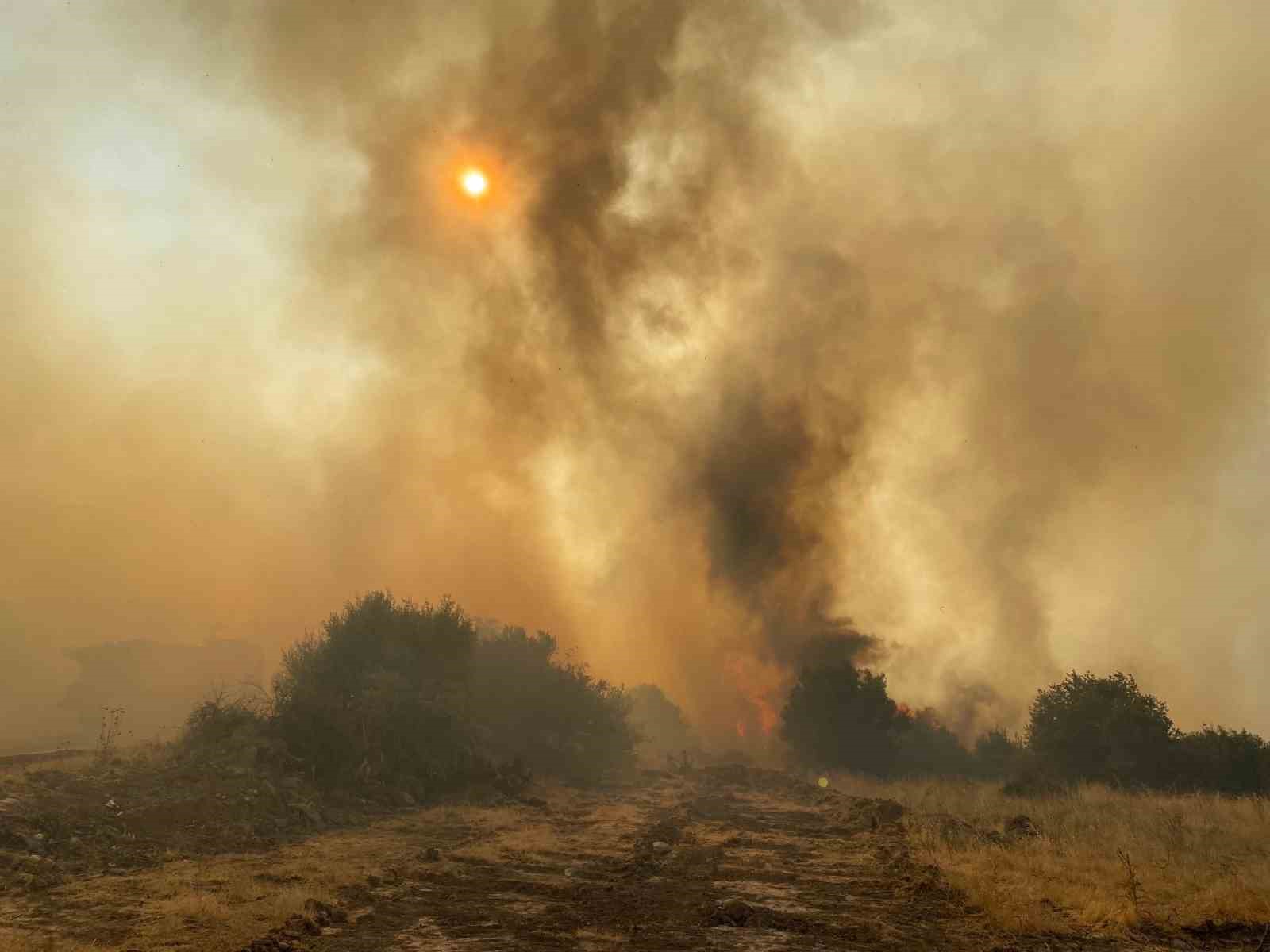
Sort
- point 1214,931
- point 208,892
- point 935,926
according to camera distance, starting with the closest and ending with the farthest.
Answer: point 1214,931, point 935,926, point 208,892

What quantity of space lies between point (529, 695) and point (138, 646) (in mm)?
56007

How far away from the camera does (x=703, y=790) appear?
42.8 m

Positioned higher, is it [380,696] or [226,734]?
[380,696]

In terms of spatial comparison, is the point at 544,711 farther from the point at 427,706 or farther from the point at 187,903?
the point at 187,903

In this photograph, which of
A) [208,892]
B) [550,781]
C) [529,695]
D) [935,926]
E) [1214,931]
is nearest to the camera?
[1214,931]

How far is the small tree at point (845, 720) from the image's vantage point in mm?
53250

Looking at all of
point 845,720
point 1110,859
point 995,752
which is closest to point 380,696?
point 1110,859

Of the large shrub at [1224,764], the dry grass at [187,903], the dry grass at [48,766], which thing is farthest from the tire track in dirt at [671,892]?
the large shrub at [1224,764]

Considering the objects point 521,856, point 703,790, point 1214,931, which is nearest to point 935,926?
point 1214,931

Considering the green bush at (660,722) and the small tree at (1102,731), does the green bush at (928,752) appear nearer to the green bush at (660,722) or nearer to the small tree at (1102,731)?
the small tree at (1102,731)

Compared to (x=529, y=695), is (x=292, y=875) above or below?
below

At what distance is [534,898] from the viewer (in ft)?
49.8

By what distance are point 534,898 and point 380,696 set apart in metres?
18.7

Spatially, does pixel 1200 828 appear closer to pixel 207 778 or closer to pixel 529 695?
pixel 207 778
